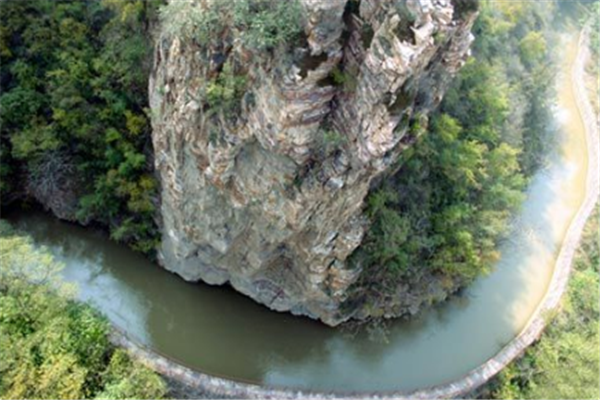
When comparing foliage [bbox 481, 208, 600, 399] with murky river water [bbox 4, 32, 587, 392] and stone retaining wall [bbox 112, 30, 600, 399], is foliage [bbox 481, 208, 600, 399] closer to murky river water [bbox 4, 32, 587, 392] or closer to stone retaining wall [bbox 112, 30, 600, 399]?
stone retaining wall [bbox 112, 30, 600, 399]

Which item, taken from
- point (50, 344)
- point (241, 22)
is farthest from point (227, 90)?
point (50, 344)

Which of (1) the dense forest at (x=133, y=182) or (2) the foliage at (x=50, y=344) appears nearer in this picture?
(2) the foliage at (x=50, y=344)

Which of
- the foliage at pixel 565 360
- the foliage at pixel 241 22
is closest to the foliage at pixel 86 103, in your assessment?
the foliage at pixel 241 22

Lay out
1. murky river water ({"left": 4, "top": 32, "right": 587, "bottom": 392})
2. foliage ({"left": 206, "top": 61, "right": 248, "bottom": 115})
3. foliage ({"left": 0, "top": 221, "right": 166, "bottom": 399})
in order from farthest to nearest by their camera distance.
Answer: murky river water ({"left": 4, "top": 32, "right": 587, "bottom": 392}) → foliage ({"left": 0, "top": 221, "right": 166, "bottom": 399}) → foliage ({"left": 206, "top": 61, "right": 248, "bottom": 115})

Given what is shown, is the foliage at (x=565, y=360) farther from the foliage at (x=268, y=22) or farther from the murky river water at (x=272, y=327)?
the foliage at (x=268, y=22)

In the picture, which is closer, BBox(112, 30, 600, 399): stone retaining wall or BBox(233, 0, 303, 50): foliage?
BBox(233, 0, 303, 50): foliage

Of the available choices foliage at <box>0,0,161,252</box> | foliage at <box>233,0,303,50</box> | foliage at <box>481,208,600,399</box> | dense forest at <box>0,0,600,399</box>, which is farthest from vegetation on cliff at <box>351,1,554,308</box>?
foliage at <box>0,0,161,252</box>
